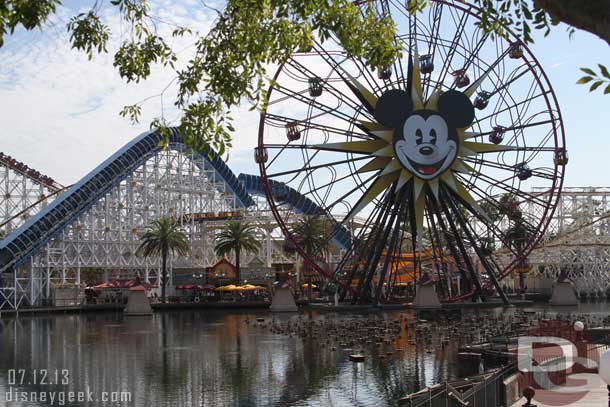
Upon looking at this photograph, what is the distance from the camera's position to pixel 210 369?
30.9 metres

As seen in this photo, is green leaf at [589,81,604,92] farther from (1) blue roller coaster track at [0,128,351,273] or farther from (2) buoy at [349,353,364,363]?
(1) blue roller coaster track at [0,128,351,273]

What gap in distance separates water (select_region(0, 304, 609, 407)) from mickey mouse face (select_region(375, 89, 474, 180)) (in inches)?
587

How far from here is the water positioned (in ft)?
82.5

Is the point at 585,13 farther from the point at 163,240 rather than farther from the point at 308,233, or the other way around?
the point at 308,233

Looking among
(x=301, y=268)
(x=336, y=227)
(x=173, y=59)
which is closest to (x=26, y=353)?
(x=336, y=227)

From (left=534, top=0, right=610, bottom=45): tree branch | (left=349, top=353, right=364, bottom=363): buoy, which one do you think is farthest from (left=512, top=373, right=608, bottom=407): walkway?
(left=349, top=353, right=364, bottom=363): buoy

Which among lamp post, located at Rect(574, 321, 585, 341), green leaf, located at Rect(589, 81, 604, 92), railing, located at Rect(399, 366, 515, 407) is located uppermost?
green leaf, located at Rect(589, 81, 604, 92)

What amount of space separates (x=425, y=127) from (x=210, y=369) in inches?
1084

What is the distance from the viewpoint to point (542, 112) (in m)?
54.6

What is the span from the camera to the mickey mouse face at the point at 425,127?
170 feet

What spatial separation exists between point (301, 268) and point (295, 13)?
78.5 metres

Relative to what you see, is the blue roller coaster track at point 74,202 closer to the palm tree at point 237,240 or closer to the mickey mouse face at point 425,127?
the palm tree at point 237,240

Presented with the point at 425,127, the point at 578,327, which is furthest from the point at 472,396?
the point at 425,127

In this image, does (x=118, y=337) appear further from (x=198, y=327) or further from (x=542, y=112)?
(x=542, y=112)
